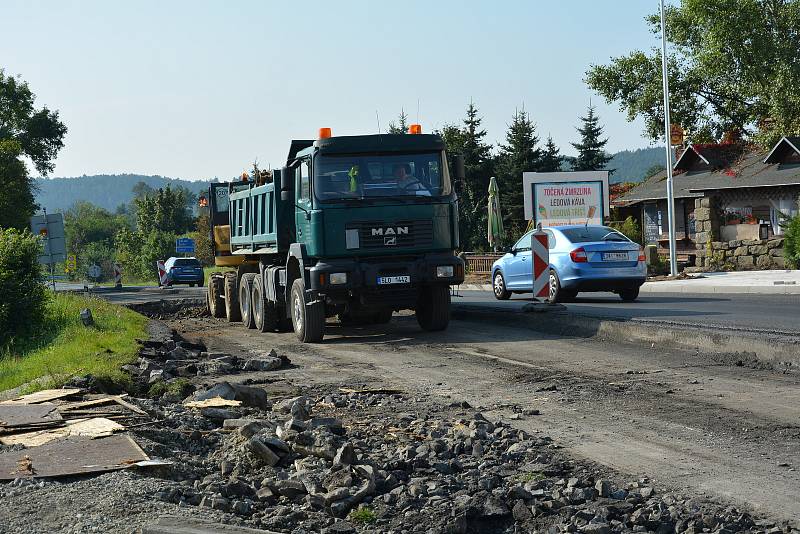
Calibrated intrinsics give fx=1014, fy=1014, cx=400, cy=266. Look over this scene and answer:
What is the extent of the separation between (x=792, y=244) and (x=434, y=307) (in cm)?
2218

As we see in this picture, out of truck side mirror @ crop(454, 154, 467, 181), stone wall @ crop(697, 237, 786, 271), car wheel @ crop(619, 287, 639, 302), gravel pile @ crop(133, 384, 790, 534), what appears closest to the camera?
gravel pile @ crop(133, 384, 790, 534)

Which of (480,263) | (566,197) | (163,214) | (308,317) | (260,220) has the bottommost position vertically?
(308,317)

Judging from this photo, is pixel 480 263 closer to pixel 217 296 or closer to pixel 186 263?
pixel 217 296

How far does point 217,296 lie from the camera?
24.5m

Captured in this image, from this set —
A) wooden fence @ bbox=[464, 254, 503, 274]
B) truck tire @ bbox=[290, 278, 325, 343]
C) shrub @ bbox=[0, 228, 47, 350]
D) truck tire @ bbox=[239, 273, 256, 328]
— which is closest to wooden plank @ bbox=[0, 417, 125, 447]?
truck tire @ bbox=[290, 278, 325, 343]

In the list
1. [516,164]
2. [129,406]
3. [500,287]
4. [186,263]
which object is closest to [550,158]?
[516,164]

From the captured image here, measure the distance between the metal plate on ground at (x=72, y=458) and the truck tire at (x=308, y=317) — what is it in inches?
340

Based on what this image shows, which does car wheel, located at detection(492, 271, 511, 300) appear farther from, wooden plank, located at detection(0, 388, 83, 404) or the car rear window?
the car rear window

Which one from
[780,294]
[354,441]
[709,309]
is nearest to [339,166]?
[709,309]

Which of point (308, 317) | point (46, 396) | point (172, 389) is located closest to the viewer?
point (46, 396)

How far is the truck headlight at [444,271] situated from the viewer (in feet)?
51.6

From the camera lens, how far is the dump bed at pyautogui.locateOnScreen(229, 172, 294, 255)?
1767 centimetres

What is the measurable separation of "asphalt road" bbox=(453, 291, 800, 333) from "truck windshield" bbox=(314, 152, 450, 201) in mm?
3407

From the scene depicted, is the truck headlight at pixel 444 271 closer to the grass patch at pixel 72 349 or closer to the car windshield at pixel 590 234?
the grass patch at pixel 72 349
